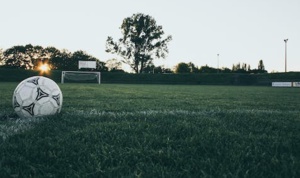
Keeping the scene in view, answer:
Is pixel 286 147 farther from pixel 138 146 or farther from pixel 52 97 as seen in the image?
pixel 52 97

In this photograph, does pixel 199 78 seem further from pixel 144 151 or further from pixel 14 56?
pixel 14 56

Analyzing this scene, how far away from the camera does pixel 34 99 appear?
3160 millimetres

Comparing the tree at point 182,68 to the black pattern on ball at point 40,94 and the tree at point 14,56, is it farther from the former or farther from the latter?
the black pattern on ball at point 40,94

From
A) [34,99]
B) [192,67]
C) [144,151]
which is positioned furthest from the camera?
[192,67]

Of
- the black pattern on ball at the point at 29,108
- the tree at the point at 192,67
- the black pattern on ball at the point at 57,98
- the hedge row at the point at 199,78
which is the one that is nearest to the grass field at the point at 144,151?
the black pattern on ball at the point at 29,108

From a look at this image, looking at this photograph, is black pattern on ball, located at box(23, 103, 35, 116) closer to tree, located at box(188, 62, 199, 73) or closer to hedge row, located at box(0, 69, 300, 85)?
hedge row, located at box(0, 69, 300, 85)

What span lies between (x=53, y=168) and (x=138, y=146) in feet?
2.26

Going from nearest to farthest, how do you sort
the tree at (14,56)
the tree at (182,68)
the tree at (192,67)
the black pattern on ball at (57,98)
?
1. the black pattern on ball at (57,98)
2. the tree at (14,56)
3. the tree at (182,68)
4. the tree at (192,67)

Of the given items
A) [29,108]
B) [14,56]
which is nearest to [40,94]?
[29,108]

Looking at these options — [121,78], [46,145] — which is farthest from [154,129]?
[121,78]

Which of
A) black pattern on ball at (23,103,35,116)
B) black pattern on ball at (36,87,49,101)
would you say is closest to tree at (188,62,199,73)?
black pattern on ball at (36,87,49,101)

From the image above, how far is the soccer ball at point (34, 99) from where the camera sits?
3.16 meters

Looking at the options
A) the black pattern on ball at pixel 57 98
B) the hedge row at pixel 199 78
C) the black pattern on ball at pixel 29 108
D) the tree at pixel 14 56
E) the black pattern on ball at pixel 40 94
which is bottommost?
the black pattern on ball at pixel 29 108

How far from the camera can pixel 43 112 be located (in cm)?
327
